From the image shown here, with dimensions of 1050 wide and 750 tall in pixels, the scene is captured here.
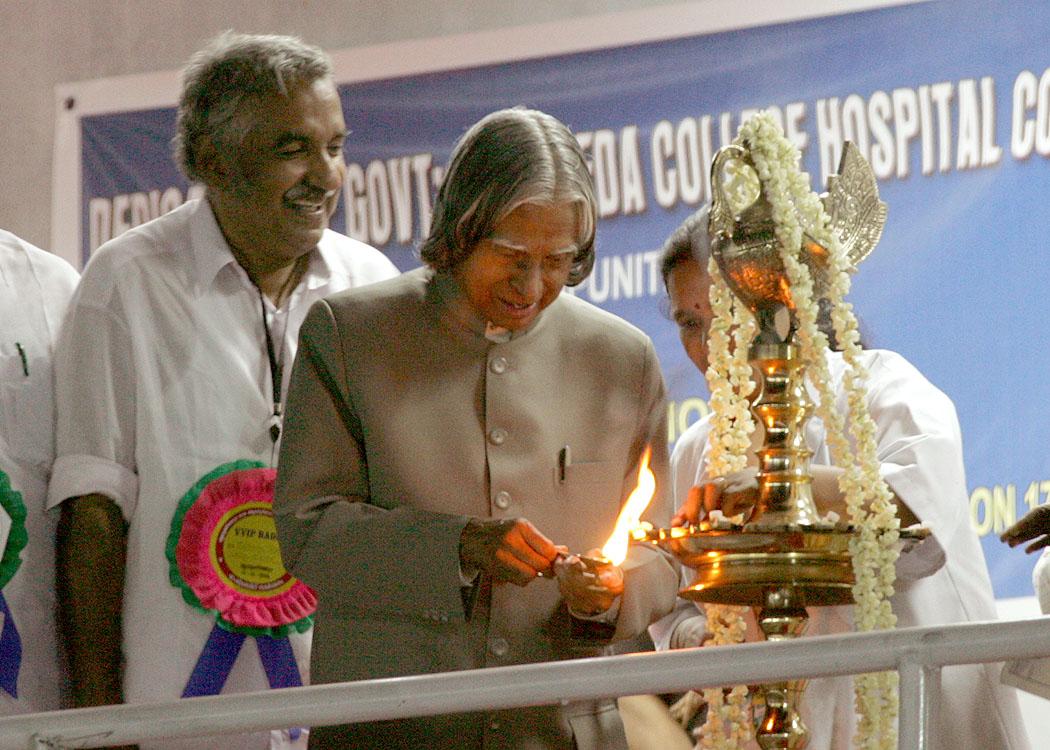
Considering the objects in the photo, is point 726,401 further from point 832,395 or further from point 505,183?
point 505,183

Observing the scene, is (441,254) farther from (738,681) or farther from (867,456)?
(738,681)

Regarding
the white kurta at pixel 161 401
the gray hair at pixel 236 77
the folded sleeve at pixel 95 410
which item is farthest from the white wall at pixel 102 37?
the folded sleeve at pixel 95 410

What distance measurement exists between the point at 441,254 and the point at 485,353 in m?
0.15

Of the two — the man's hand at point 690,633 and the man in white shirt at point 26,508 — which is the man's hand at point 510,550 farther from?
the man in white shirt at point 26,508

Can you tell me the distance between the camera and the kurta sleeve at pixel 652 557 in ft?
7.78

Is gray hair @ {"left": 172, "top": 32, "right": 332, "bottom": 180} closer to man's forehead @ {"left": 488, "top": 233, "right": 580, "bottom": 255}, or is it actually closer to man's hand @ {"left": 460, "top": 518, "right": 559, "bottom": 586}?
man's forehead @ {"left": 488, "top": 233, "right": 580, "bottom": 255}

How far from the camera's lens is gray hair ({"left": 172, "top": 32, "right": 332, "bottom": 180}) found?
10.6ft

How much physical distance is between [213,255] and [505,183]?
907 mm

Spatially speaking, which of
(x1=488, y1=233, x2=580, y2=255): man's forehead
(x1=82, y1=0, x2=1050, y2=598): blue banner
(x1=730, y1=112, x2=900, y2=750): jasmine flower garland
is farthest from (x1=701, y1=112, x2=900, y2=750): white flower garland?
(x1=82, y1=0, x2=1050, y2=598): blue banner

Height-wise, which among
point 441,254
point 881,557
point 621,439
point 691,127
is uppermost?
point 691,127

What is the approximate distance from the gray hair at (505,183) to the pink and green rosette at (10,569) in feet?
3.04

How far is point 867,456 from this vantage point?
86.8 inches

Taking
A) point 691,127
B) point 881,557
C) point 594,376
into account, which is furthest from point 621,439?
point 691,127

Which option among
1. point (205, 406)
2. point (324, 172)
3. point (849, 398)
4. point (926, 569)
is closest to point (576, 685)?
point (849, 398)
